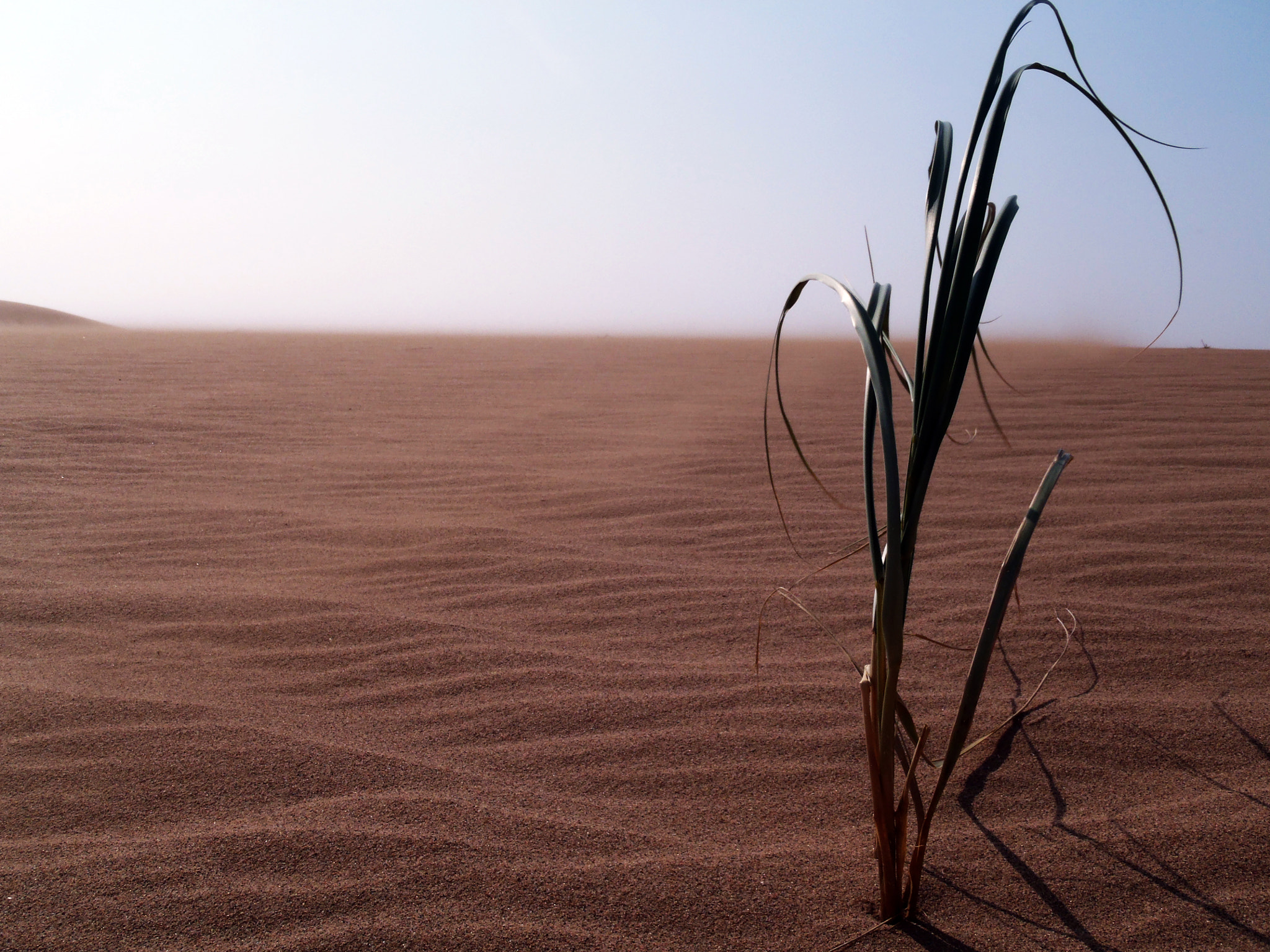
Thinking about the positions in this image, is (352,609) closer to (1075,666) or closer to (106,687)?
(106,687)

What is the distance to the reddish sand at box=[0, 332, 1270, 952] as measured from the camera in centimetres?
122

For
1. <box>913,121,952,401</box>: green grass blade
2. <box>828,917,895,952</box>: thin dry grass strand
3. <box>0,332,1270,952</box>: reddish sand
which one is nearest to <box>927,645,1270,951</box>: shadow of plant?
<box>0,332,1270,952</box>: reddish sand

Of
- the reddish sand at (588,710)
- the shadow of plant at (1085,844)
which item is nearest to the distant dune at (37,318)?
the reddish sand at (588,710)

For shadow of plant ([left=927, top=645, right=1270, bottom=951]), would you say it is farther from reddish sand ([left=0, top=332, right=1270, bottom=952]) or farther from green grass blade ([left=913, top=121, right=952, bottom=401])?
green grass blade ([left=913, top=121, right=952, bottom=401])

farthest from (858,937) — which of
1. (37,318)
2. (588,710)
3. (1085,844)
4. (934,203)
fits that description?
(37,318)

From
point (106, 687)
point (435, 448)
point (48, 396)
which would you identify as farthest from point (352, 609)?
point (48, 396)

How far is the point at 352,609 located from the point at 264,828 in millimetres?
924

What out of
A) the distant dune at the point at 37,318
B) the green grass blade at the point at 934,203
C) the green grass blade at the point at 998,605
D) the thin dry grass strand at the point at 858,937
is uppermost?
the distant dune at the point at 37,318

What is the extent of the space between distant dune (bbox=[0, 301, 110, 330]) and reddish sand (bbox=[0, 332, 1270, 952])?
2748cm

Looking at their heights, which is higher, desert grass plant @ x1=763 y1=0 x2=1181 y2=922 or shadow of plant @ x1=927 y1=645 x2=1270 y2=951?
desert grass plant @ x1=763 y1=0 x2=1181 y2=922

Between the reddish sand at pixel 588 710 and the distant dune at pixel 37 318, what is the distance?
27.5 metres

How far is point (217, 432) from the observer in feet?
15.6

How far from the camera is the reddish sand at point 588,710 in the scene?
1.22 m

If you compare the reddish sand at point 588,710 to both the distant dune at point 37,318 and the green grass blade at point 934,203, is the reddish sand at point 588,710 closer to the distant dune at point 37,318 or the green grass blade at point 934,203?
the green grass blade at point 934,203
